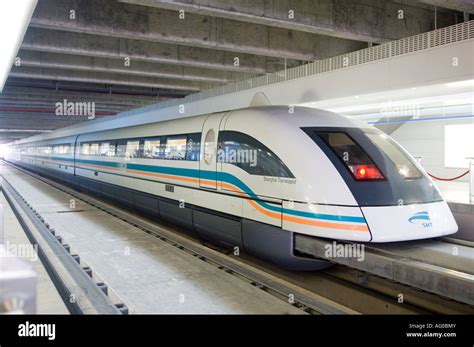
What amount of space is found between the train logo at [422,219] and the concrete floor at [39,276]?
403 cm

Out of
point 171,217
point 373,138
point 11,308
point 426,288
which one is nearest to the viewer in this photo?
point 11,308

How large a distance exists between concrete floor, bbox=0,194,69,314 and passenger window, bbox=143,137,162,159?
3.04 m

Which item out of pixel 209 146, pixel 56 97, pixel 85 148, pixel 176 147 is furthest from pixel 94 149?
pixel 209 146

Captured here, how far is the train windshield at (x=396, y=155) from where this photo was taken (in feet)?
19.1

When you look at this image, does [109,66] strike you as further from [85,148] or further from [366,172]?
[366,172]

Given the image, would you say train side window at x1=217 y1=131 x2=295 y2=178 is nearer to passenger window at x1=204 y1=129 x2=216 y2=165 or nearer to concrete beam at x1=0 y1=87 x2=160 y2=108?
passenger window at x1=204 y1=129 x2=216 y2=165

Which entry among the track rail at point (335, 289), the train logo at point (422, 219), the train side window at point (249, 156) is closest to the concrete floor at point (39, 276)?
the track rail at point (335, 289)

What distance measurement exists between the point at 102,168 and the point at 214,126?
696cm

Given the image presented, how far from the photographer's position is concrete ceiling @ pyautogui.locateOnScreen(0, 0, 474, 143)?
718 cm

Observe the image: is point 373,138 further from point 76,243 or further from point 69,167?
point 69,167

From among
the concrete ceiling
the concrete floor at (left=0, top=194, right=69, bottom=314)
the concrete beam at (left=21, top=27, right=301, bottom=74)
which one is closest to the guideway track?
the concrete floor at (left=0, top=194, right=69, bottom=314)

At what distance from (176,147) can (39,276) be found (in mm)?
4236

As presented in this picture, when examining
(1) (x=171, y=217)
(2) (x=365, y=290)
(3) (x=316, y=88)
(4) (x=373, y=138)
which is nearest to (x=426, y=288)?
(2) (x=365, y=290)

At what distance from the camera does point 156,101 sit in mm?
19156
